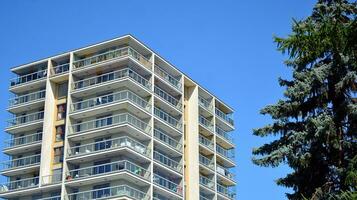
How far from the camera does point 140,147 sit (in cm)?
6781

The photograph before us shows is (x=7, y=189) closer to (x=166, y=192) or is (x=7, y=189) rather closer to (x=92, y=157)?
(x=92, y=157)

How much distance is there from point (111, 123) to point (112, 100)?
2.74 m

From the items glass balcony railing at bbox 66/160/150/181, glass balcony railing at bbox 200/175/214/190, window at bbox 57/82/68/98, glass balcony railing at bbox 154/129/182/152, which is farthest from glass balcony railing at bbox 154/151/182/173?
window at bbox 57/82/68/98

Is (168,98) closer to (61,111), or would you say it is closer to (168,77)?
(168,77)

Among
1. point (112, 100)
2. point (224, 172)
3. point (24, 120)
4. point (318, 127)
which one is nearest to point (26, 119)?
point (24, 120)

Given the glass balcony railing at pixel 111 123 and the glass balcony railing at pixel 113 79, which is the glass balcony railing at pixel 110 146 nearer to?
the glass balcony railing at pixel 111 123

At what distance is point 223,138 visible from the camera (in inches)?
3418

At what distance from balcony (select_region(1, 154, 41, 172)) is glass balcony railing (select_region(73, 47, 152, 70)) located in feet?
39.2

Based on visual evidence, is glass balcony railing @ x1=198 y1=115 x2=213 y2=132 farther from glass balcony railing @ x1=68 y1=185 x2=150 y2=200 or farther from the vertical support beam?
glass balcony railing @ x1=68 y1=185 x2=150 y2=200

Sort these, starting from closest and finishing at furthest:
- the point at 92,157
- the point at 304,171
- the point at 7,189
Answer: the point at 304,171 → the point at 92,157 → the point at 7,189

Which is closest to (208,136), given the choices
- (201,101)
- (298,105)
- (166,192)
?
(201,101)

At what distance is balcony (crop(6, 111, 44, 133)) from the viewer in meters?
73.9

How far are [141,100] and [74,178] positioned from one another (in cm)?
1176

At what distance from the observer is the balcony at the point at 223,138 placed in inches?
3394
